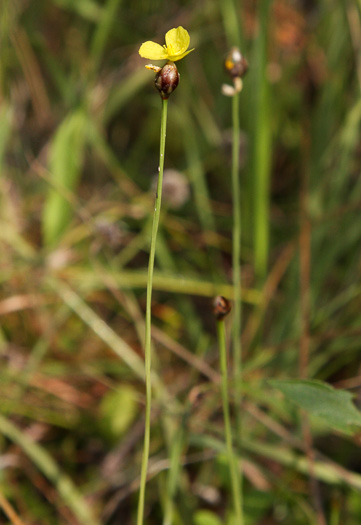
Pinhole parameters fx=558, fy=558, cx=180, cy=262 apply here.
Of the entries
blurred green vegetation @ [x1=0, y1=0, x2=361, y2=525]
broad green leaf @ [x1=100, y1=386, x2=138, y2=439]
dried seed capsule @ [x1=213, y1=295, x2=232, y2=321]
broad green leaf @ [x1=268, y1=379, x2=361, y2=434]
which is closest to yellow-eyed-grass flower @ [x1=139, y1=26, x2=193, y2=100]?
dried seed capsule @ [x1=213, y1=295, x2=232, y2=321]

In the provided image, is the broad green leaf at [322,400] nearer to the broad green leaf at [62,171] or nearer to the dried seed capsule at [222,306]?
the dried seed capsule at [222,306]

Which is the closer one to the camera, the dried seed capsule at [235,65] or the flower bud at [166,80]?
the flower bud at [166,80]

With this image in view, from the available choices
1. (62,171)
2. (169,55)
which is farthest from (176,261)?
(169,55)

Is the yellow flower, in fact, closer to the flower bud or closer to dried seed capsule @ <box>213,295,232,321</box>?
the flower bud

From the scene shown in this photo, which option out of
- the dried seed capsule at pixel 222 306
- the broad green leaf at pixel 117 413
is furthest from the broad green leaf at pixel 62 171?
the dried seed capsule at pixel 222 306

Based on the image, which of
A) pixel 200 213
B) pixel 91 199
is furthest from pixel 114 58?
pixel 200 213

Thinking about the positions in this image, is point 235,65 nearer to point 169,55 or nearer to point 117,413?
point 169,55
